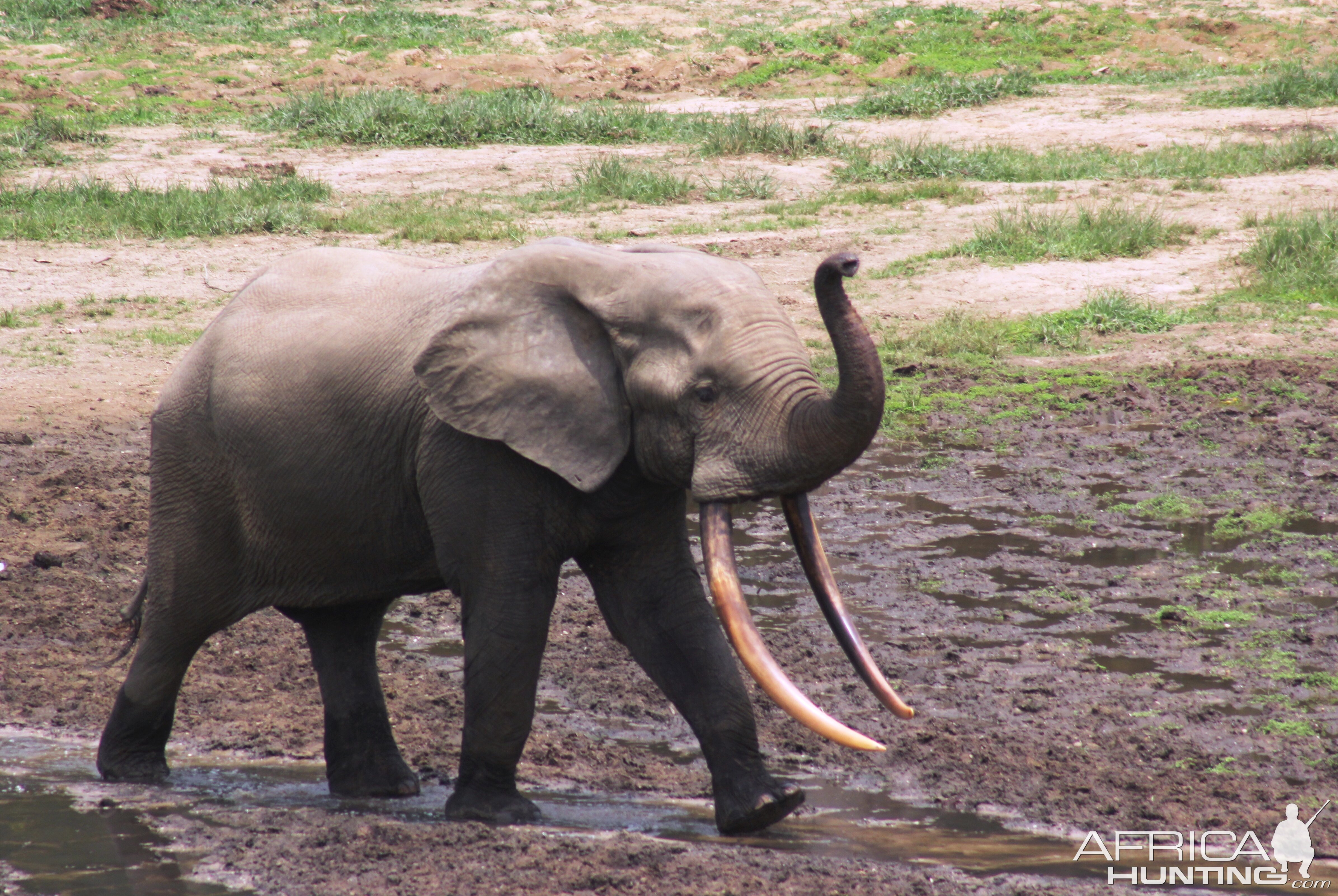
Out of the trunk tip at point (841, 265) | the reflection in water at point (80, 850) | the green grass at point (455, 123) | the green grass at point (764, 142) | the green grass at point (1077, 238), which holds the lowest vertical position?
the reflection in water at point (80, 850)

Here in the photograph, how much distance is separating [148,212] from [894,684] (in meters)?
9.10

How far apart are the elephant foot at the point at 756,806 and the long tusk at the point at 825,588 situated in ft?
1.74

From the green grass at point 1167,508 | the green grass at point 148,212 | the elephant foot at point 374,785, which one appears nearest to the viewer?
the elephant foot at point 374,785

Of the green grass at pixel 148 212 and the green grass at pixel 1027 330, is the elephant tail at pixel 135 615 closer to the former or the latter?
the green grass at pixel 1027 330

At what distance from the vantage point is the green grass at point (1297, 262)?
10828 millimetres

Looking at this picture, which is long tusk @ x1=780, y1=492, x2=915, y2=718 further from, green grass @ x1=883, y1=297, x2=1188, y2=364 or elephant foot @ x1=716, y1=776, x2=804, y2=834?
green grass @ x1=883, y1=297, x2=1188, y2=364

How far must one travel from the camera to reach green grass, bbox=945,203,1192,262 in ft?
38.5

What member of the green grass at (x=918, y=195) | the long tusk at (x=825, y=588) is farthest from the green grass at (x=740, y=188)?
the long tusk at (x=825, y=588)

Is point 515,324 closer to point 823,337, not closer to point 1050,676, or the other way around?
point 1050,676

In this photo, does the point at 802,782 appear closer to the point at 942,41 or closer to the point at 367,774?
the point at 367,774

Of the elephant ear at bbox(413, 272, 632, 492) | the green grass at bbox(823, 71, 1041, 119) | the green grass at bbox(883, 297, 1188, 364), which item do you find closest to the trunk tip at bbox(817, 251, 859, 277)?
the elephant ear at bbox(413, 272, 632, 492)

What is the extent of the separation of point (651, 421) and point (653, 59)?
65.1 ft

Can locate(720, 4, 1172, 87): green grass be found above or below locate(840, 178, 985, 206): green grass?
above

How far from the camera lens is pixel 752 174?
47.9 feet
